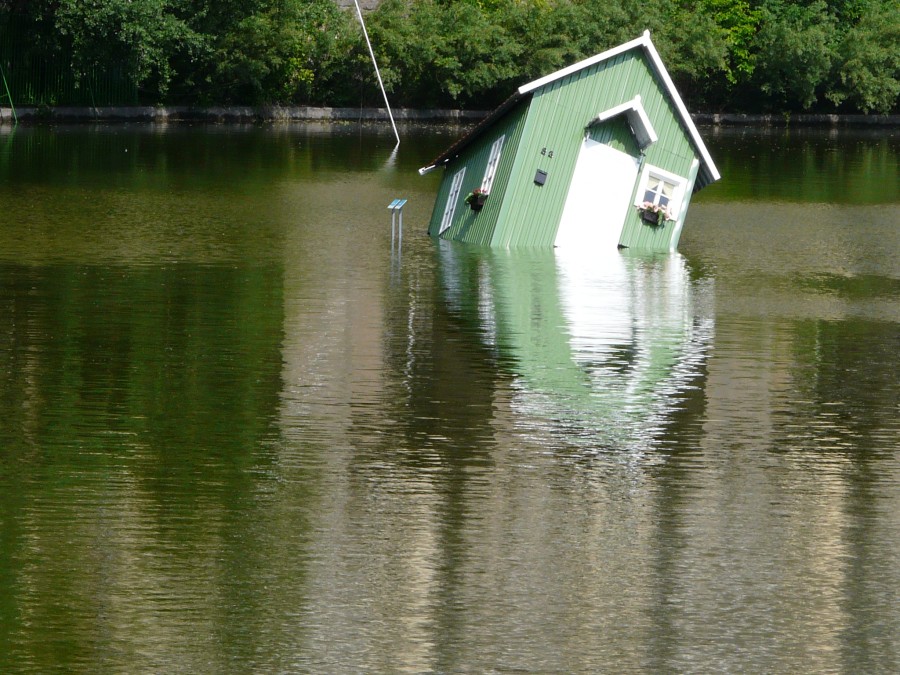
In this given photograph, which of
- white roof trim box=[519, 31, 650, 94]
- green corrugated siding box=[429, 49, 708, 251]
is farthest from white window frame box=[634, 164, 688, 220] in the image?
white roof trim box=[519, 31, 650, 94]

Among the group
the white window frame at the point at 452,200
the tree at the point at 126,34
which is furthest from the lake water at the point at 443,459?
the tree at the point at 126,34

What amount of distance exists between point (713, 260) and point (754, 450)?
45.0ft

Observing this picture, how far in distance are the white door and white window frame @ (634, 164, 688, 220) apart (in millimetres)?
184

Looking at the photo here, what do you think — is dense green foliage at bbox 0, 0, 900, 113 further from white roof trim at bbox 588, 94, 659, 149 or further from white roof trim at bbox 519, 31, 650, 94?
white roof trim at bbox 588, 94, 659, 149

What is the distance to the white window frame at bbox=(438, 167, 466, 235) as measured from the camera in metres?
29.1

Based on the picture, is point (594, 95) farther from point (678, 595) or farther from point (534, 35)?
point (534, 35)

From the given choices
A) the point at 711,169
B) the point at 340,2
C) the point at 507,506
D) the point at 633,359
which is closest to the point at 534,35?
the point at 340,2

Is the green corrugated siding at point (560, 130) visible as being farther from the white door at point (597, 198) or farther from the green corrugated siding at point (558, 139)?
the white door at point (597, 198)

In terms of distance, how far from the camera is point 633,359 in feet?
56.9

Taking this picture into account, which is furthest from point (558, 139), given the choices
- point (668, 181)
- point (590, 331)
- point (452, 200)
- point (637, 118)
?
point (590, 331)

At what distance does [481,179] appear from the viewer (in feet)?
90.5

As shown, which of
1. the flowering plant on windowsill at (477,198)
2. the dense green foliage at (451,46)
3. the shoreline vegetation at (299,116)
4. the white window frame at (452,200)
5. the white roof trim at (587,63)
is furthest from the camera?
the shoreline vegetation at (299,116)

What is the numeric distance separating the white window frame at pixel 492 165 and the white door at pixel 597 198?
4.52 feet

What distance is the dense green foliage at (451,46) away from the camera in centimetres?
6375
